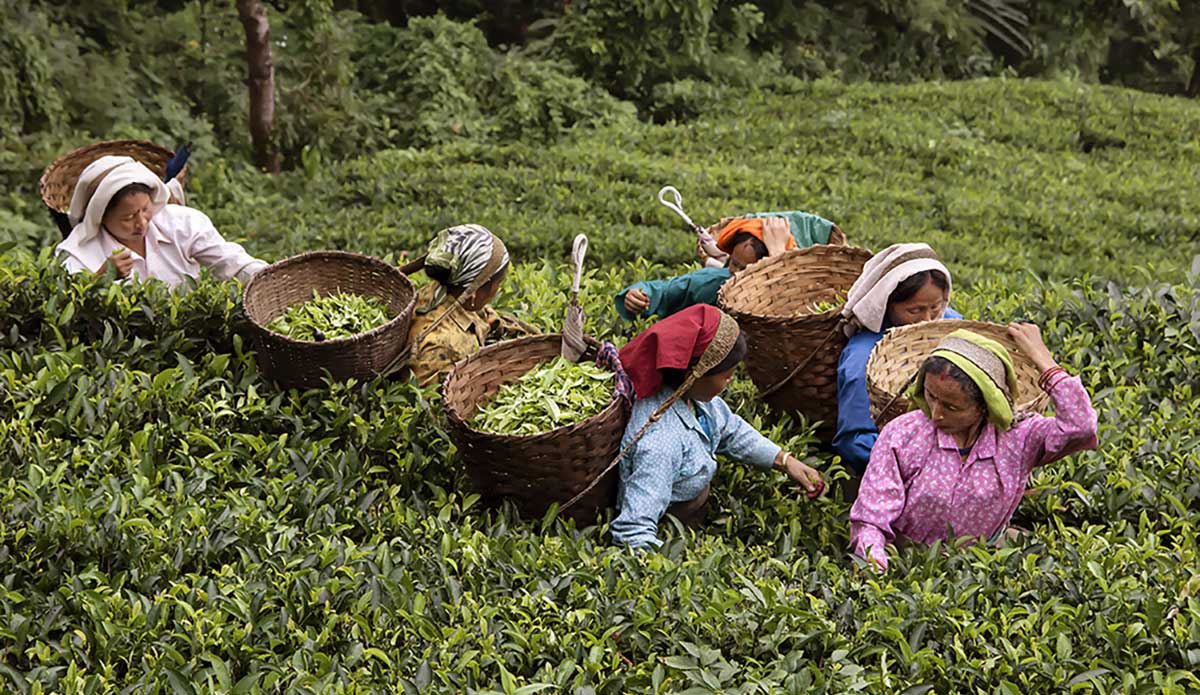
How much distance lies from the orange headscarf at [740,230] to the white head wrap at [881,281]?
836 millimetres

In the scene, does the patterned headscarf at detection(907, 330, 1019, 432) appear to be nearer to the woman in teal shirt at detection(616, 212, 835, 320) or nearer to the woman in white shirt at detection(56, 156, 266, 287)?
the woman in teal shirt at detection(616, 212, 835, 320)

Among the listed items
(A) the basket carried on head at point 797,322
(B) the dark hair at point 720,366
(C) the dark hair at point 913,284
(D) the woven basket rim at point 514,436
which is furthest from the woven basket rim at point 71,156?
(C) the dark hair at point 913,284

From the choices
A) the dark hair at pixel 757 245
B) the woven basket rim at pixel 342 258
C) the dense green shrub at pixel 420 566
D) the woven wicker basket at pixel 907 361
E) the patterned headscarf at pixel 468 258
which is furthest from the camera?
the dark hair at pixel 757 245

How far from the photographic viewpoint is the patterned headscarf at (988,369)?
385 cm

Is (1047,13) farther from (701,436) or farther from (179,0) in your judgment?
(701,436)

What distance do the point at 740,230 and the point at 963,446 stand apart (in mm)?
1897

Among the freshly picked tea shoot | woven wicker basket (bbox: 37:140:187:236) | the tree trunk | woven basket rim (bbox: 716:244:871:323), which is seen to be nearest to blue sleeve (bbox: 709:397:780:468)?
woven basket rim (bbox: 716:244:871:323)

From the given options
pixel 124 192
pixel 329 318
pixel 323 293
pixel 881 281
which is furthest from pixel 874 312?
pixel 124 192

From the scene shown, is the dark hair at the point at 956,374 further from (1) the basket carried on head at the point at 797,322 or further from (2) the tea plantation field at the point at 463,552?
(1) the basket carried on head at the point at 797,322

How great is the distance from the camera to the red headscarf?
4137 millimetres

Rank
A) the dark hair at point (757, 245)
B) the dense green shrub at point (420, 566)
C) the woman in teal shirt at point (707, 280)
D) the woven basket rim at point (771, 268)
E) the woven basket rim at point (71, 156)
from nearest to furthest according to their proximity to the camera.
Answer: the dense green shrub at point (420, 566), the woven basket rim at point (771, 268), the woman in teal shirt at point (707, 280), the dark hair at point (757, 245), the woven basket rim at point (71, 156)

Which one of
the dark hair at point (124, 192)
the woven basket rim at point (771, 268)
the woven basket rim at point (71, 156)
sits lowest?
the woven basket rim at point (71, 156)

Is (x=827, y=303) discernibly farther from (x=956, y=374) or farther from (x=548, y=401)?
(x=548, y=401)

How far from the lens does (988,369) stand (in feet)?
12.7
